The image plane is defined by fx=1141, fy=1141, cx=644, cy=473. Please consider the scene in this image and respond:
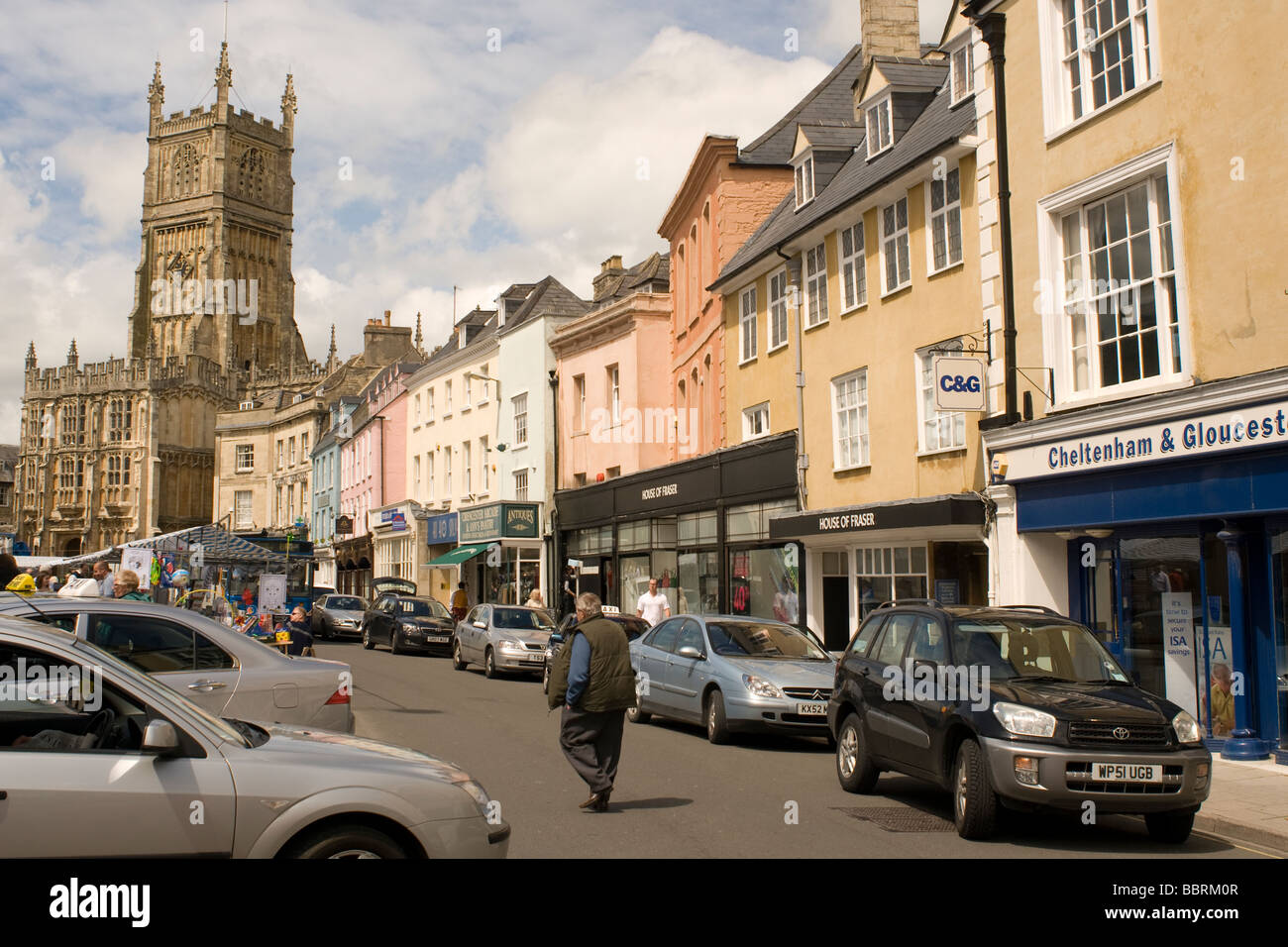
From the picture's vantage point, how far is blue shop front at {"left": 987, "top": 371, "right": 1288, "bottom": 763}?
1142 cm

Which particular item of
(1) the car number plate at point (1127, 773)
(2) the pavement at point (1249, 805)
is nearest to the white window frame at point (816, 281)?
(2) the pavement at point (1249, 805)

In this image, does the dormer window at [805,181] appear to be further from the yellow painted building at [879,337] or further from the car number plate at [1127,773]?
the car number plate at [1127,773]

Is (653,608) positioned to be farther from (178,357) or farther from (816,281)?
(178,357)

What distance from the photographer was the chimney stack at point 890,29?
987 inches

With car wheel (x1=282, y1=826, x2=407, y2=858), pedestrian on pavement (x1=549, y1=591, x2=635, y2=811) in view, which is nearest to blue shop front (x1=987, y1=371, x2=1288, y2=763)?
pedestrian on pavement (x1=549, y1=591, x2=635, y2=811)

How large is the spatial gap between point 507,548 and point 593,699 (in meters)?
29.0

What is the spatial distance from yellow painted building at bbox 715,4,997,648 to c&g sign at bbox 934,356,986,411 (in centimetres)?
5

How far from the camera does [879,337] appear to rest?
62.9 ft

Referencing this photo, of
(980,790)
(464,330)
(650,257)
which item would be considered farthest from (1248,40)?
(464,330)

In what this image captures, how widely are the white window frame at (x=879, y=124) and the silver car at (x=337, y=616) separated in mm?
23137

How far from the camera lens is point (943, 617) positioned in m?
9.29

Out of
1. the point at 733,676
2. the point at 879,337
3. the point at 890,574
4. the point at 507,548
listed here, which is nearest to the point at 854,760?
the point at 733,676

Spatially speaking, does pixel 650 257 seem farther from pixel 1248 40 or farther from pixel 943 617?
pixel 943 617

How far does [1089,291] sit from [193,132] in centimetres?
11297
